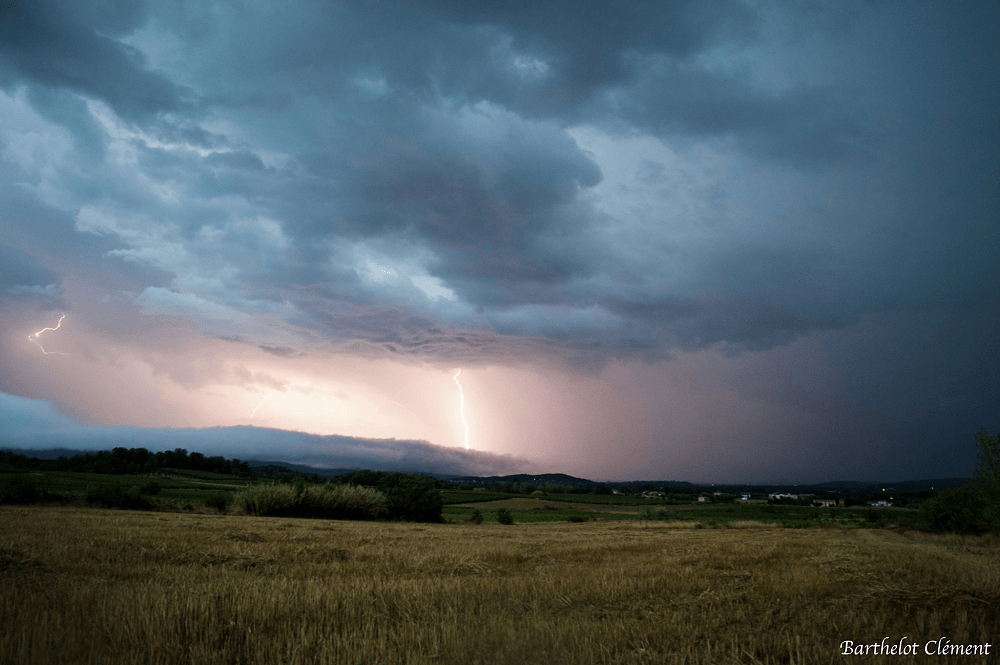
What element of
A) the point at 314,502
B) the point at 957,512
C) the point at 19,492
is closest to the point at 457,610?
the point at 19,492

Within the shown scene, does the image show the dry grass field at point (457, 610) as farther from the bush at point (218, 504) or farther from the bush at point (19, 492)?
the bush at point (218, 504)

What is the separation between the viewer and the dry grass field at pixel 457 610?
640 cm

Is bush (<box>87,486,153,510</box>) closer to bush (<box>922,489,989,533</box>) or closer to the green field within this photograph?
the green field

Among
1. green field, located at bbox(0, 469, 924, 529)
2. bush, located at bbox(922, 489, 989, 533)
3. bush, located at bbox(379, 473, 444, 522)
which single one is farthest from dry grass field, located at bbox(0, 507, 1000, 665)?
bush, located at bbox(922, 489, 989, 533)

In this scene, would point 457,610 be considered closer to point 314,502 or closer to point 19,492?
point 19,492

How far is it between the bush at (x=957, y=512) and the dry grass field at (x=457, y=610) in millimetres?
56933

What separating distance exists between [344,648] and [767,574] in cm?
1187

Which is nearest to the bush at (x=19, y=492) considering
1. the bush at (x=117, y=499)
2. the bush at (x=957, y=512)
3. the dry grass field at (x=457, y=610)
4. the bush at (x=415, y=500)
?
the bush at (x=117, y=499)

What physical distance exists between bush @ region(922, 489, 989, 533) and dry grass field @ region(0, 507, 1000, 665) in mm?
56933

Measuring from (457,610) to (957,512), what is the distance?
238 feet

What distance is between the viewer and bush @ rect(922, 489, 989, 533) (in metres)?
54.2

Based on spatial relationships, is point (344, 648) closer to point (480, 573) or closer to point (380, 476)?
point (480, 573)

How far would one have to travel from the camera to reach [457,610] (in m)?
8.98

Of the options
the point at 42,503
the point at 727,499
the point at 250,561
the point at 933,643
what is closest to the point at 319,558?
the point at 250,561
